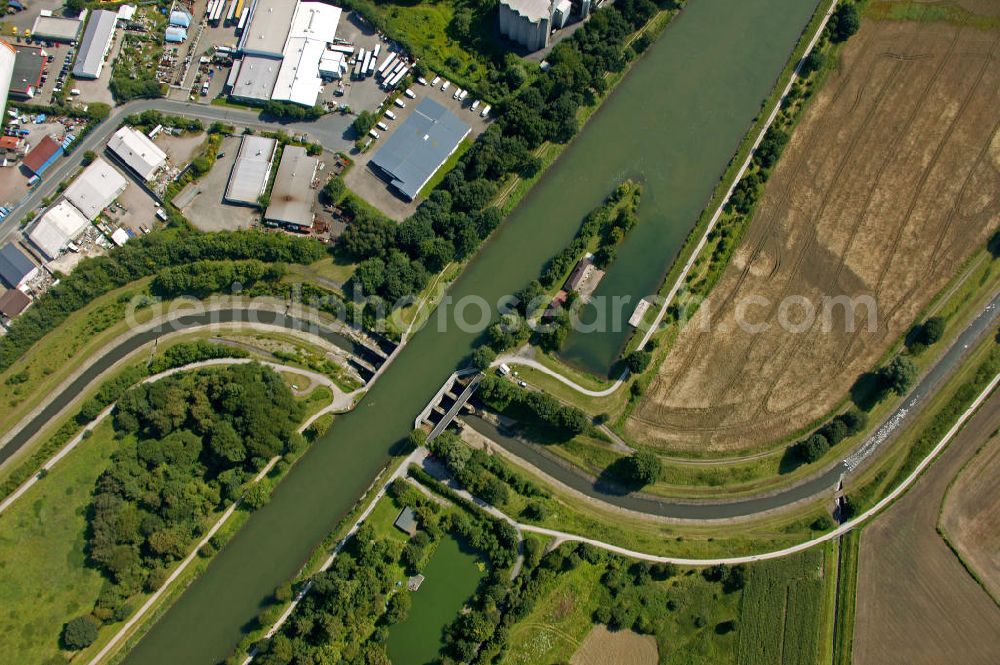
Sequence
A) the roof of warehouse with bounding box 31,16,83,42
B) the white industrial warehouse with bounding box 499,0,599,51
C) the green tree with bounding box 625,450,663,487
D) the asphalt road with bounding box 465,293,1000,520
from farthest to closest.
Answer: the roof of warehouse with bounding box 31,16,83,42, the white industrial warehouse with bounding box 499,0,599,51, the asphalt road with bounding box 465,293,1000,520, the green tree with bounding box 625,450,663,487

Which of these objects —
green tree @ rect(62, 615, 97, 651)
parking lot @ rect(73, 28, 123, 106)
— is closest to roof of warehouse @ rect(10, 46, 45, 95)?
parking lot @ rect(73, 28, 123, 106)

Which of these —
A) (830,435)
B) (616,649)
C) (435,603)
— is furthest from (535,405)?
(830,435)

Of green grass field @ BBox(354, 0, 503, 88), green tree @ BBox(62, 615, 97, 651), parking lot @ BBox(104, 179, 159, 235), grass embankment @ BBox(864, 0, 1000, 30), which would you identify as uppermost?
grass embankment @ BBox(864, 0, 1000, 30)

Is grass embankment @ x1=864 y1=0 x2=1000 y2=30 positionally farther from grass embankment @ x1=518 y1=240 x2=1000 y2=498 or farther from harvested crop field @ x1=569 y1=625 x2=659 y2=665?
harvested crop field @ x1=569 y1=625 x2=659 y2=665

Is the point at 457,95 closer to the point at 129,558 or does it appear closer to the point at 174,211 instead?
the point at 174,211

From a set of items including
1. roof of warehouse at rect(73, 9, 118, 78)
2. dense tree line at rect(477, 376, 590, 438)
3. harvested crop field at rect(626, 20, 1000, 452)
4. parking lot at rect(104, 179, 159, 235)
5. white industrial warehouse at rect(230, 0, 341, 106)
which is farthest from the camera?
roof of warehouse at rect(73, 9, 118, 78)

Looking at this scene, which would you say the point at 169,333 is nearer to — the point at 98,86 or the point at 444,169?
the point at 98,86

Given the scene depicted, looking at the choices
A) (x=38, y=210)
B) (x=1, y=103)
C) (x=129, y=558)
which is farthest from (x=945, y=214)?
(x=1, y=103)
